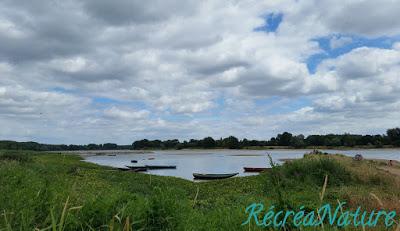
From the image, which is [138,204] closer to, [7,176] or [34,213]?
[34,213]

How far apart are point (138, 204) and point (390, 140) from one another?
11641 cm

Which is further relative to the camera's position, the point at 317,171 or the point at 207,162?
the point at 207,162

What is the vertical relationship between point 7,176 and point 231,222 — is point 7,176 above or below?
above

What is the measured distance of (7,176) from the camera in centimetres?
878

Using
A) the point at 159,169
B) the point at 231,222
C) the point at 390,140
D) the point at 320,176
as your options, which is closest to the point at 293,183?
the point at 320,176

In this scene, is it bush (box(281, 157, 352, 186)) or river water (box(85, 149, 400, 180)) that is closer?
bush (box(281, 157, 352, 186))

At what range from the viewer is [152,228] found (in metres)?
5.86

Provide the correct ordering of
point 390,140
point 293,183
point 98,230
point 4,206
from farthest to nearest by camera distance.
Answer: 1. point 390,140
2. point 293,183
3. point 4,206
4. point 98,230

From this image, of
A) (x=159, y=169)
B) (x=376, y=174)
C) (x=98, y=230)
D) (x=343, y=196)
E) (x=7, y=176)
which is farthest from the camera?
(x=159, y=169)

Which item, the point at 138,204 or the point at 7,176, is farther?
the point at 7,176

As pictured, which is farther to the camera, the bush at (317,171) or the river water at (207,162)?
the river water at (207,162)

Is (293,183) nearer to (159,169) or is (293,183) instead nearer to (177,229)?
(177,229)

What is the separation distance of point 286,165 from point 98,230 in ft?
54.3

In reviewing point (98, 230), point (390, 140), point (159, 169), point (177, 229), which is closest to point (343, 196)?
point (177, 229)
